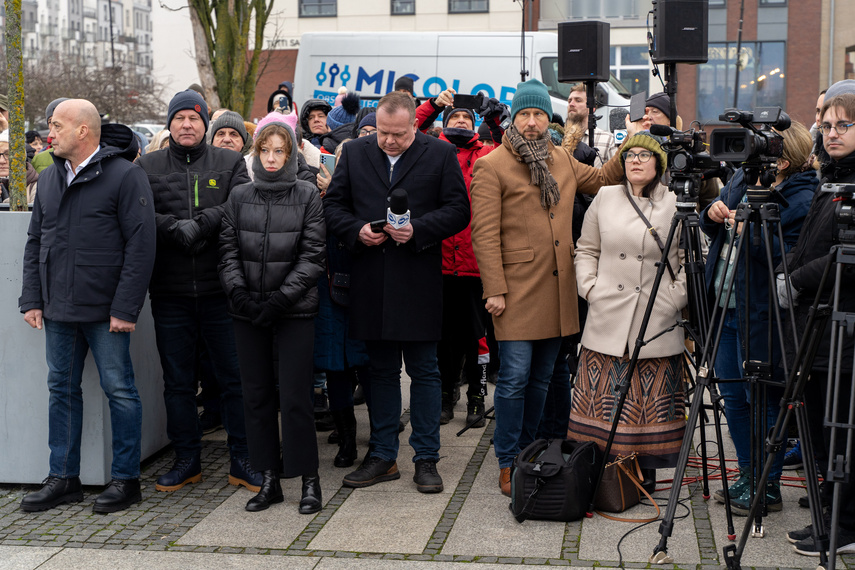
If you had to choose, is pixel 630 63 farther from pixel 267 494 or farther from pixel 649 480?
pixel 267 494

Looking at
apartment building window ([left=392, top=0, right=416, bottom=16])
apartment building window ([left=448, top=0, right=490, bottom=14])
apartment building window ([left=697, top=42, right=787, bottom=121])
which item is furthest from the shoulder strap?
apartment building window ([left=392, top=0, right=416, bottom=16])

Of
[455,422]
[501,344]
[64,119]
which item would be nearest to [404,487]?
[501,344]

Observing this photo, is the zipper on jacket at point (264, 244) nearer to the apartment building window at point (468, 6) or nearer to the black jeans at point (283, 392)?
the black jeans at point (283, 392)

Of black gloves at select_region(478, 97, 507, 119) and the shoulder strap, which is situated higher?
black gloves at select_region(478, 97, 507, 119)

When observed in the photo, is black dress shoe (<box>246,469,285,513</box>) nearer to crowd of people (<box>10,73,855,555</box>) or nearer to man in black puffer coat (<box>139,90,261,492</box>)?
crowd of people (<box>10,73,855,555</box>)

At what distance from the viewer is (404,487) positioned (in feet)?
18.7

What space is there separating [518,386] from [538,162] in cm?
123

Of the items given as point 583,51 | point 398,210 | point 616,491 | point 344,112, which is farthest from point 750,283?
point 344,112

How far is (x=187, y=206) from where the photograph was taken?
568 centimetres

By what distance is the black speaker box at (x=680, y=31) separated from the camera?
673 centimetres

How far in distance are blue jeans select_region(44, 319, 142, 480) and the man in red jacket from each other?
7.33ft

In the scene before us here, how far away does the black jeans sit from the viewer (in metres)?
5.33

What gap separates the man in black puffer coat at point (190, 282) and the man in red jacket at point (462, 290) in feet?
5.31

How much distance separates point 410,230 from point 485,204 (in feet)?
1.45
